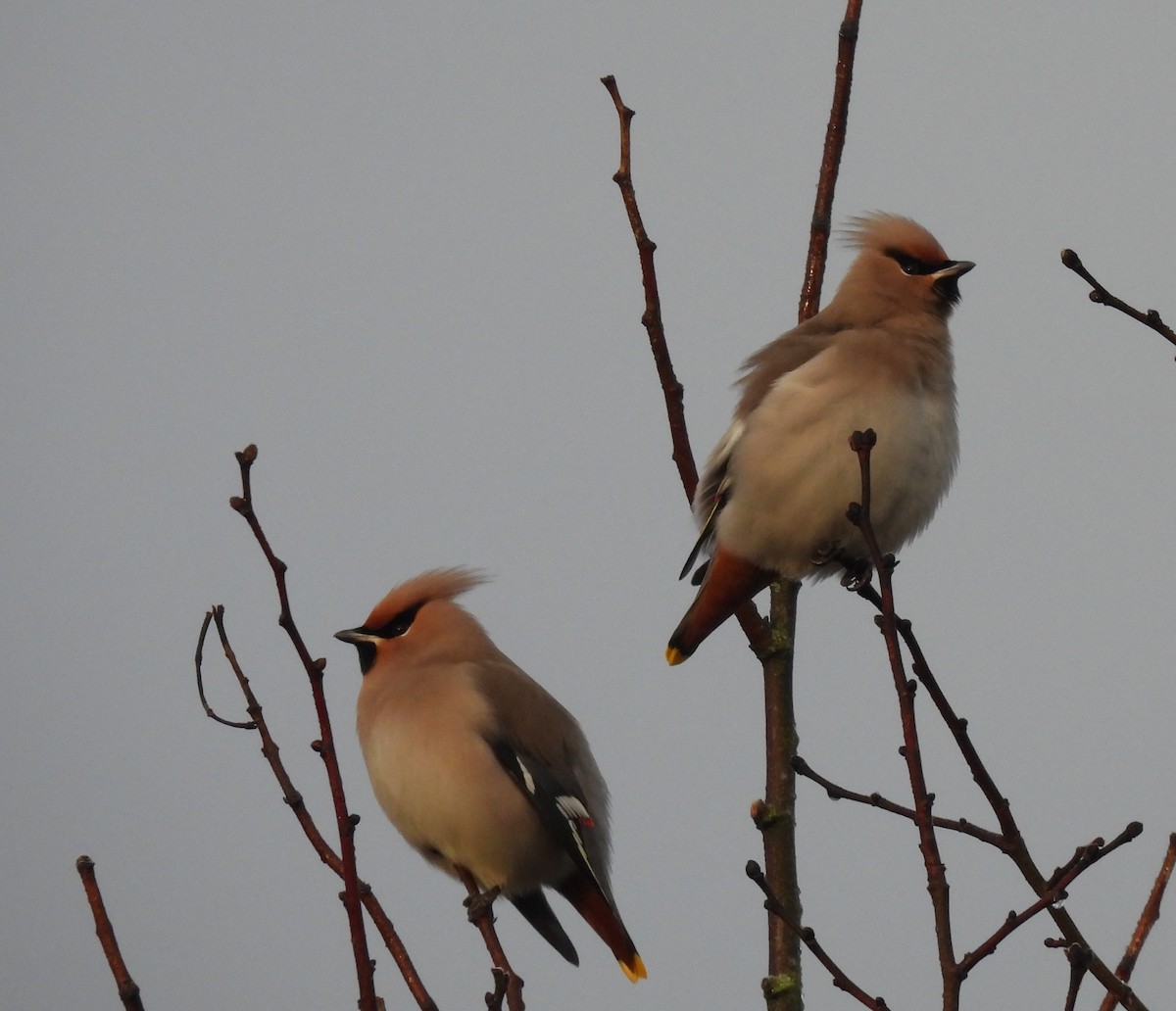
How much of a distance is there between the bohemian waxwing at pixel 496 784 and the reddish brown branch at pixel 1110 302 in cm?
232

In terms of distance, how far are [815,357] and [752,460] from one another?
0.31 metres

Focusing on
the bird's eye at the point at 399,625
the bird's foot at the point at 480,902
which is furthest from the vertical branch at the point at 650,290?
the bird's eye at the point at 399,625

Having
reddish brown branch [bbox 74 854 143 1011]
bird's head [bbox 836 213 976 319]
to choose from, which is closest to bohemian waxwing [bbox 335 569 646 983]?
bird's head [bbox 836 213 976 319]

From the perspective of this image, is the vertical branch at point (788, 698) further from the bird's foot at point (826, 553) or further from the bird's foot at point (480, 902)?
the bird's foot at point (480, 902)

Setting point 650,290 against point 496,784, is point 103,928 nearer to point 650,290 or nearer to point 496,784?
point 650,290

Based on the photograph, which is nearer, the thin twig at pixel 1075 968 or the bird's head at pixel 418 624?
the thin twig at pixel 1075 968

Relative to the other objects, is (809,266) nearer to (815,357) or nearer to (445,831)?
(815,357)

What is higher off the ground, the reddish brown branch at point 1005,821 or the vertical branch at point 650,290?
the vertical branch at point 650,290

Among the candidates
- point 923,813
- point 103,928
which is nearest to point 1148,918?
point 923,813

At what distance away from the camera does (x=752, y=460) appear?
4121 millimetres

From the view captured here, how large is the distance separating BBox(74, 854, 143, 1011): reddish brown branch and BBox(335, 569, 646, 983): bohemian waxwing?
2235 millimetres

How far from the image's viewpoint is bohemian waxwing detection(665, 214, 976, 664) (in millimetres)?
3973

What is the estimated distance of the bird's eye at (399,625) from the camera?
191 inches

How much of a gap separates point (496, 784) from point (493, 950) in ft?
4.53
